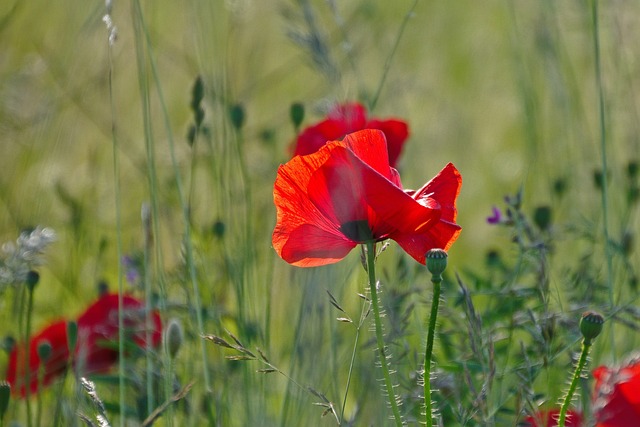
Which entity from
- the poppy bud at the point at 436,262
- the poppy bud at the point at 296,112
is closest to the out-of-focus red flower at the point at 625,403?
the poppy bud at the point at 436,262

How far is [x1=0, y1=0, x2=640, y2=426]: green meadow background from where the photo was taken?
48.6 inches

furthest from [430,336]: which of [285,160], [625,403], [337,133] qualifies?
[285,160]

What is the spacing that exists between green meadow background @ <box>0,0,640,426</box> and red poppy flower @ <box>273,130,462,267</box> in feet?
0.34

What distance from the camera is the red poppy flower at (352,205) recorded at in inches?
34.6

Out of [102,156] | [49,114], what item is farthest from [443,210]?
[102,156]

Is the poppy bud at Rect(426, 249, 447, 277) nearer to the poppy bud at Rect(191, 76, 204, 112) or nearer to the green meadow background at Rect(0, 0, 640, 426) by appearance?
the green meadow background at Rect(0, 0, 640, 426)

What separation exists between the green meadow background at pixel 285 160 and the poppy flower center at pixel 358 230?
119 mm

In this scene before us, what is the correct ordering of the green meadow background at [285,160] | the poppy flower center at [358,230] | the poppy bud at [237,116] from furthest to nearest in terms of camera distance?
the poppy bud at [237,116]
the green meadow background at [285,160]
the poppy flower center at [358,230]

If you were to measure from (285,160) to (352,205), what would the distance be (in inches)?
62.3

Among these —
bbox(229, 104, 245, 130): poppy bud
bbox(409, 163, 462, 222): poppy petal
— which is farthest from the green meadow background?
bbox(409, 163, 462, 222): poppy petal

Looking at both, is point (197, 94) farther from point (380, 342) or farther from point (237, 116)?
point (380, 342)

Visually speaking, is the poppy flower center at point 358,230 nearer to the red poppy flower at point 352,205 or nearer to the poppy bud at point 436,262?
the red poppy flower at point 352,205

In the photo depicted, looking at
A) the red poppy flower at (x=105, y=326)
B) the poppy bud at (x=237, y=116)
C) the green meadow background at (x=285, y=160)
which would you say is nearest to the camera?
the green meadow background at (x=285, y=160)

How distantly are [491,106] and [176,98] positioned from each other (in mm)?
1090
